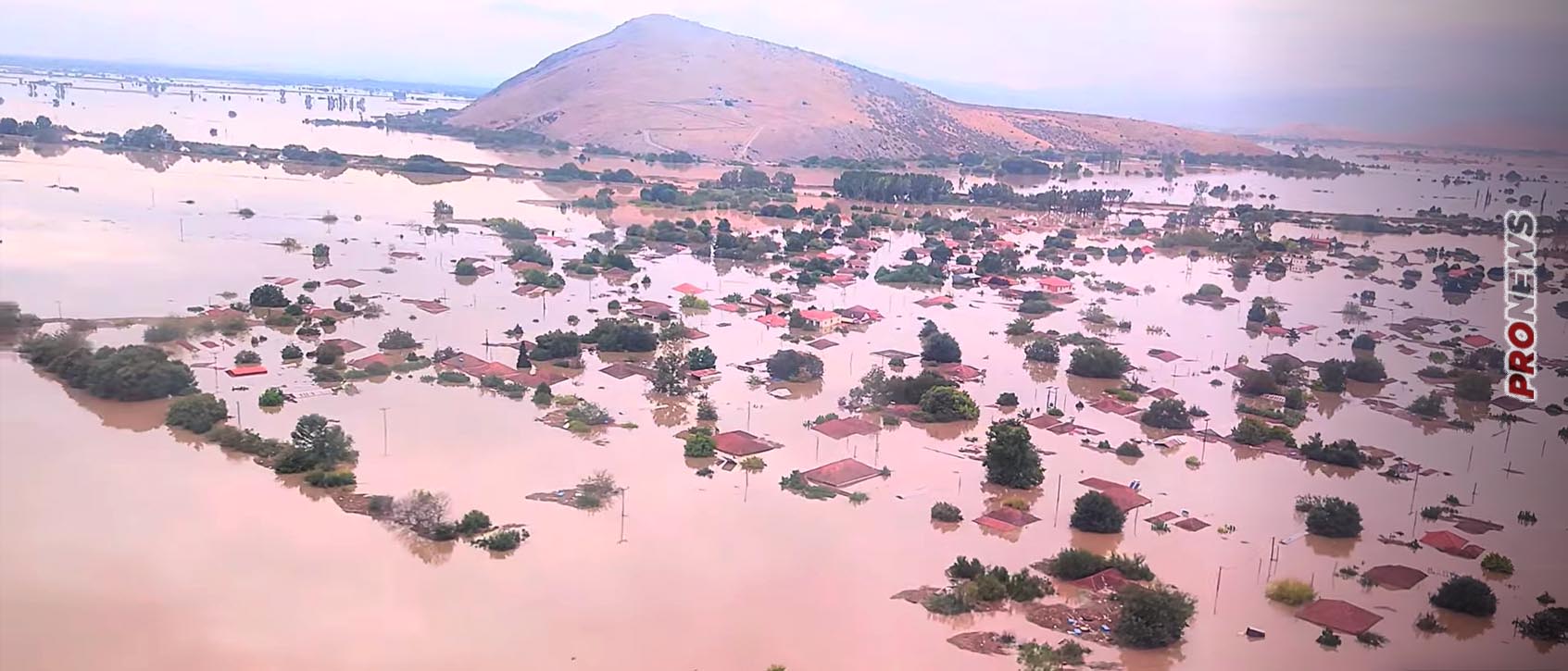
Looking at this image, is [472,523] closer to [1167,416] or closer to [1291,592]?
[1291,592]

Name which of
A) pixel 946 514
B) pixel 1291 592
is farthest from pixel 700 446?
pixel 1291 592

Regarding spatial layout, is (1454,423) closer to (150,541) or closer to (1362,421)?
(1362,421)

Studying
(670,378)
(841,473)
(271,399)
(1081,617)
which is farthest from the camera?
(670,378)

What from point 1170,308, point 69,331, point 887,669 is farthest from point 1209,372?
point 69,331

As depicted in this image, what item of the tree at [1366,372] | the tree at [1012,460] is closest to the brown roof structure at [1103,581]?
the tree at [1012,460]

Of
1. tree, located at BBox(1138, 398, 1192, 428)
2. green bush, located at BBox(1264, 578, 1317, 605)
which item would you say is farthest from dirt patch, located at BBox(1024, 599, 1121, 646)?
tree, located at BBox(1138, 398, 1192, 428)

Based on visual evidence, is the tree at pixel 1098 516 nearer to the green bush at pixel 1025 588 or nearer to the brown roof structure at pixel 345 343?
the green bush at pixel 1025 588

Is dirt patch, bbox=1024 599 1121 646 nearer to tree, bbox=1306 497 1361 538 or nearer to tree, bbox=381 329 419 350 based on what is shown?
tree, bbox=1306 497 1361 538
